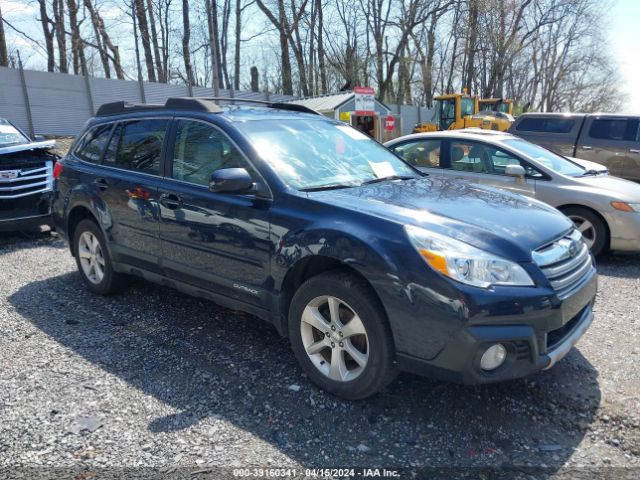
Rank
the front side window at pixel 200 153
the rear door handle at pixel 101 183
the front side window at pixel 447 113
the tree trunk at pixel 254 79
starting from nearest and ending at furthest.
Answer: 1. the front side window at pixel 200 153
2. the rear door handle at pixel 101 183
3. the front side window at pixel 447 113
4. the tree trunk at pixel 254 79

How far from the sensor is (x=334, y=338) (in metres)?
2.97

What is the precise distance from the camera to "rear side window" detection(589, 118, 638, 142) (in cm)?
977

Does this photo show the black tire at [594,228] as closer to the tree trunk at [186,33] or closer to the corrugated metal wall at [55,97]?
the corrugated metal wall at [55,97]

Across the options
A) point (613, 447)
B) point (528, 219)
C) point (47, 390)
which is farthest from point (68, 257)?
point (613, 447)

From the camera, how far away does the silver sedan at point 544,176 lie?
19.2ft

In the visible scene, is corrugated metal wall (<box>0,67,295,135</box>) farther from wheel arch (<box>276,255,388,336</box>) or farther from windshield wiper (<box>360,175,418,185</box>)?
wheel arch (<box>276,255,388,336</box>)

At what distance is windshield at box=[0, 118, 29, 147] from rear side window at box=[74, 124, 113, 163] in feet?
11.5

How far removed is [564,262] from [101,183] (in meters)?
3.74

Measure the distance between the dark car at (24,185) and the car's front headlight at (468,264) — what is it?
5.90 meters

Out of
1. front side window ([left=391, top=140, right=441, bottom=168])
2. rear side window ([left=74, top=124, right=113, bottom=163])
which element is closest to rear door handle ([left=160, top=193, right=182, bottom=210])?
rear side window ([left=74, top=124, right=113, bottom=163])

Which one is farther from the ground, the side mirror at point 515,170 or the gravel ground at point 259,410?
the side mirror at point 515,170

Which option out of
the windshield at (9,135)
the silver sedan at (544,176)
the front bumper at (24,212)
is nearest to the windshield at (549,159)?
the silver sedan at (544,176)

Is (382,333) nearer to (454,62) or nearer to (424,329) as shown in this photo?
(424,329)

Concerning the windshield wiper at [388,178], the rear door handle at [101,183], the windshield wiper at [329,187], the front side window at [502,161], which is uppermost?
the windshield wiper at [329,187]
